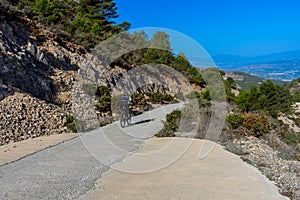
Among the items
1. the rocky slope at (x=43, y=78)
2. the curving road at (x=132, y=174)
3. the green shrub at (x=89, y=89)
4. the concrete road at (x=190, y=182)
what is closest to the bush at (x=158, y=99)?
the rocky slope at (x=43, y=78)

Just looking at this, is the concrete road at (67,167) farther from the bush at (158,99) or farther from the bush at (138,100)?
the bush at (158,99)

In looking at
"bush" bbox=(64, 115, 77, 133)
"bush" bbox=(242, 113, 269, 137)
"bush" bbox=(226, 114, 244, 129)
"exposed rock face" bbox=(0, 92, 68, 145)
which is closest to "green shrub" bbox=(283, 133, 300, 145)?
"bush" bbox=(242, 113, 269, 137)

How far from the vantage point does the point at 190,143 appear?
9.39m

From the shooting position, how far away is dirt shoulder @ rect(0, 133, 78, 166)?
797cm

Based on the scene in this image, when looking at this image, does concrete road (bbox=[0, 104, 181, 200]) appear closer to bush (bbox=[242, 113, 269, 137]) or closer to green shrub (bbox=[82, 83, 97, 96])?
bush (bbox=[242, 113, 269, 137])

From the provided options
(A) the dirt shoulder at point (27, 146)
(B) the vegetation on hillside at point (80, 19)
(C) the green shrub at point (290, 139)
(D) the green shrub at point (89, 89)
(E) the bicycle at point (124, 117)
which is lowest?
(C) the green shrub at point (290, 139)

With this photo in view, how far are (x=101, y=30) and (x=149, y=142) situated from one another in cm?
1917

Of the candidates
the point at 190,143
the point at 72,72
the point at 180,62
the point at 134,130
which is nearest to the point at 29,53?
the point at 72,72

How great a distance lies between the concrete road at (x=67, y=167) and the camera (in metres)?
5.29

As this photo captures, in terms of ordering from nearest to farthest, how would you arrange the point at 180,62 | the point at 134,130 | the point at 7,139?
the point at 7,139 < the point at 134,130 < the point at 180,62

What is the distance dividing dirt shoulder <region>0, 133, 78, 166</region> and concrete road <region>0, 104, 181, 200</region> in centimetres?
39

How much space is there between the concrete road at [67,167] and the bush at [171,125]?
1.54 ft

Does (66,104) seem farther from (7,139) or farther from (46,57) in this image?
(7,139)

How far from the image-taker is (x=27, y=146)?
30.7 ft
